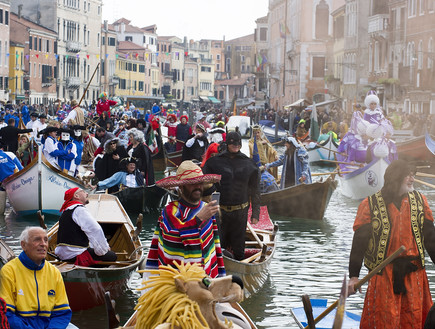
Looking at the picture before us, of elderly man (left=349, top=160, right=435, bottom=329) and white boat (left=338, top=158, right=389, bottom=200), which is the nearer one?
elderly man (left=349, top=160, right=435, bottom=329)

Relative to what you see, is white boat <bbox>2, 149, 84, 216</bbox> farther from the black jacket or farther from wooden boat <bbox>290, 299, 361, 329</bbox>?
wooden boat <bbox>290, 299, 361, 329</bbox>

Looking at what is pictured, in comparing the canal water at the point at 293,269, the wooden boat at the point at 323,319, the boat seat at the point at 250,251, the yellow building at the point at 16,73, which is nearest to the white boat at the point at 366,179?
the canal water at the point at 293,269

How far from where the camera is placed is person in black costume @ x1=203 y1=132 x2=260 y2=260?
9091 mm

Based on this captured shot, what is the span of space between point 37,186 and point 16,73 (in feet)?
186

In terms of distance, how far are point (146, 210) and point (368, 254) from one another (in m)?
11.2

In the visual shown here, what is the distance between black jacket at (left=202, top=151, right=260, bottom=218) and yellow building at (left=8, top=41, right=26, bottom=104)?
62.4 m

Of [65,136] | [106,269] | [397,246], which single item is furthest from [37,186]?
[397,246]

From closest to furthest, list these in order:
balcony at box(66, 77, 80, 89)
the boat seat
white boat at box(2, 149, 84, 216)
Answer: the boat seat, white boat at box(2, 149, 84, 216), balcony at box(66, 77, 80, 89)

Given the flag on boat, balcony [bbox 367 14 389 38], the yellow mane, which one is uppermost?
balcony [bbox 367 14 389 38]

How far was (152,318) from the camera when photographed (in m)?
4.74

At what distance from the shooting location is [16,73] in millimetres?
71812

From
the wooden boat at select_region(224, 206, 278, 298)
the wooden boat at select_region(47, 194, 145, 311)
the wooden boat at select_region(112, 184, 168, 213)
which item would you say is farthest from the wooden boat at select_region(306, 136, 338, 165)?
the wooden boat at select_region(47, 194, 145, 311)

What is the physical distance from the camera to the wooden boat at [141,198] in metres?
16.4

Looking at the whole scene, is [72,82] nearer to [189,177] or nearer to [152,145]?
[152,145]
